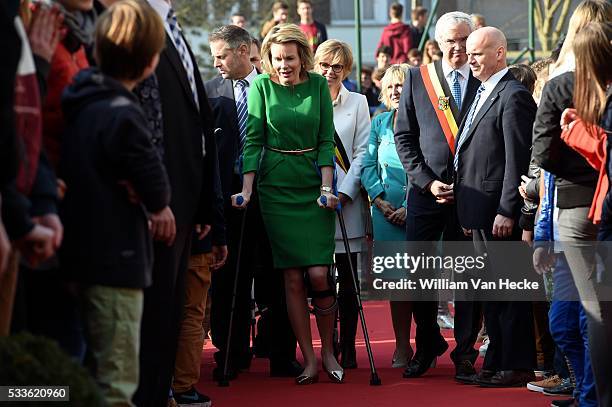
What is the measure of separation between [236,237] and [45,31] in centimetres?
373

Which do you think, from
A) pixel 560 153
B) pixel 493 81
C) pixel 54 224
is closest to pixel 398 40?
pixel 493 81

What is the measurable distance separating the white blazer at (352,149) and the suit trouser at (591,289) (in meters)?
2.56

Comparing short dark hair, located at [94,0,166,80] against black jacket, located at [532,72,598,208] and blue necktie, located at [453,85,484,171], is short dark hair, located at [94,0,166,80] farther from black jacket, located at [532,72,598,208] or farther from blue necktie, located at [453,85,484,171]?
blue necktie, located at [453,85,484,171]

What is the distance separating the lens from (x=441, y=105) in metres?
8.15

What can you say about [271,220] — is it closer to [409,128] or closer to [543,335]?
[409,128]

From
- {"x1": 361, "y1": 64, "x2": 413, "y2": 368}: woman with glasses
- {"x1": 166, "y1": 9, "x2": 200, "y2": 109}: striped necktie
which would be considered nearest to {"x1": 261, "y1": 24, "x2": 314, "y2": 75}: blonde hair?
{"x1": 361, "y1": 64, "x2": 413, "y2": 368}: woman with glasses

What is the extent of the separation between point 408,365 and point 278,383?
0.83 m

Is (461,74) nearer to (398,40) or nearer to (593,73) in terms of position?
(593,73)

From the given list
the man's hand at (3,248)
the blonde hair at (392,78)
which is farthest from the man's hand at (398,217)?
the man's hand at (3,248)

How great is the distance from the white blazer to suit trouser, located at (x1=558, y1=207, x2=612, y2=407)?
256cm

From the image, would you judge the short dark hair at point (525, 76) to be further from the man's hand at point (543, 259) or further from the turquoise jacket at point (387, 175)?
the man's hand at point (543, 259)

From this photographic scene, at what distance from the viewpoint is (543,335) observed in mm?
8156

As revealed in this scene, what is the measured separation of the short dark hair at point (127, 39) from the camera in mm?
4613

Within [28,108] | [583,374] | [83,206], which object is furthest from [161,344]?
[583,374]
